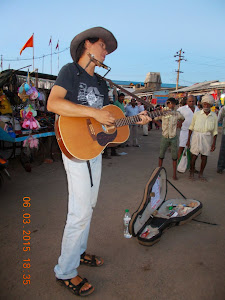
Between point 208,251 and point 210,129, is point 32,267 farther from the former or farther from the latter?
point 210,129

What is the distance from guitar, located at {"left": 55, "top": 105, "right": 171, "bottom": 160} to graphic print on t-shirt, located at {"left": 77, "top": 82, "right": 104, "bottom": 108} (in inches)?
5.6

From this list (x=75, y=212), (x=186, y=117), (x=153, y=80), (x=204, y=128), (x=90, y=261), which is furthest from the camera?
(x=153, y=80)

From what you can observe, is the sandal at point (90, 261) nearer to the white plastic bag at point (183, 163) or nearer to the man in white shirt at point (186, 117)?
the white plastic bag at point (183, 163)

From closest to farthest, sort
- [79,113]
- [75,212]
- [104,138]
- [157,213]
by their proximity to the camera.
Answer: [79,113] < [75,212] < [104,138] < [157,213]

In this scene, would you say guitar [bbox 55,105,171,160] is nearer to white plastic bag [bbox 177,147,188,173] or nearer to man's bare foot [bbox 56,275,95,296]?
man's bare foot [bbox 56,275,95,296]

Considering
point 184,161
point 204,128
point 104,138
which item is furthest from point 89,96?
point 184,161

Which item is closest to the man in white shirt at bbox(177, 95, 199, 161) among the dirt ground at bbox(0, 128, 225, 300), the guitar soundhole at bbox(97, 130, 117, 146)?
the dirt ground at bbox(0, 128, 225, 300)

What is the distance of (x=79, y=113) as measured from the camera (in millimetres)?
1779

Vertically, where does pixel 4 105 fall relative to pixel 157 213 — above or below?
above

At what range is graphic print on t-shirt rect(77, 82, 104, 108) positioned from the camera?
197cm

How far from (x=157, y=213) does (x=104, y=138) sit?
1759 mm

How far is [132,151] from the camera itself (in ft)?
29.3

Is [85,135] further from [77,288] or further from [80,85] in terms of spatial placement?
[77,288]

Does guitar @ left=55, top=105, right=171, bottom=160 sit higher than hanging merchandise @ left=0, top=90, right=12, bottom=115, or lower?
lower
